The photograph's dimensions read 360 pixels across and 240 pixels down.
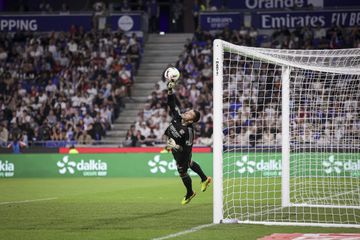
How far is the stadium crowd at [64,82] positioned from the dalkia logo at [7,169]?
207cm

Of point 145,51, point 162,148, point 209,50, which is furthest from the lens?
point 145,51

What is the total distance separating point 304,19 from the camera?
40.2m

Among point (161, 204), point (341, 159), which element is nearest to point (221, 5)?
point (341, 159)

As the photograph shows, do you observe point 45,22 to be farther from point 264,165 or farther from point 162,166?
point 264,165

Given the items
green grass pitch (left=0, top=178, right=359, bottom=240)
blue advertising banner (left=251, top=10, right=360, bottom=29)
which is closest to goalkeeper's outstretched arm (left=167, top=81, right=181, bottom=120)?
green grass pitch (left=0, top=178, right=359, bottom=240)

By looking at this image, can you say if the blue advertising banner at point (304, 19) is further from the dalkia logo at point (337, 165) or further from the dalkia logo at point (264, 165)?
the dalkia logo at point (337, 165)

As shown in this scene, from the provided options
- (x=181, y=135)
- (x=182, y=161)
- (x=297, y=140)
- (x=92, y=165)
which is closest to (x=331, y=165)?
(x=297, y=140)

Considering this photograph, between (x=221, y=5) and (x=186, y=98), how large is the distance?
8.90m

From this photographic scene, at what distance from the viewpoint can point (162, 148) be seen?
32.3 meters

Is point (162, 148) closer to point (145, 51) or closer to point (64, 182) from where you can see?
point (64, 182)

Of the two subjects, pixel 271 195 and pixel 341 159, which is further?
pixel 341 159

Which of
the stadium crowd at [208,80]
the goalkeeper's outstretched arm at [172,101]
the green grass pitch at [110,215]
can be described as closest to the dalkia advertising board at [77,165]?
the stadium crowd at [208,80]

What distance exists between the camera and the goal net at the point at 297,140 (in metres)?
14.9

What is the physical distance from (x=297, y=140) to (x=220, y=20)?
65.2 feet
